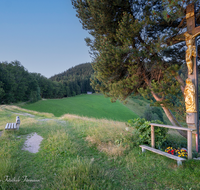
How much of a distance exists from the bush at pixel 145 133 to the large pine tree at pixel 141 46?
1590 millimetres

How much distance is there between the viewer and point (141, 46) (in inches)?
242

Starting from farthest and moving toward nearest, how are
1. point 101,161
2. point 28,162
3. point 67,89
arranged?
point 67,89 < point 101,161 < point 28,162

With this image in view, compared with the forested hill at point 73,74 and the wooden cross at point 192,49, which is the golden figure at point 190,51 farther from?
the forested hill at point 73,74

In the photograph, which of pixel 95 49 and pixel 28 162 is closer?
pixel 28 162

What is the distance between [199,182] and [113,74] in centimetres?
537

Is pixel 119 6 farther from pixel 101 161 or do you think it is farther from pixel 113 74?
pixel 101 161

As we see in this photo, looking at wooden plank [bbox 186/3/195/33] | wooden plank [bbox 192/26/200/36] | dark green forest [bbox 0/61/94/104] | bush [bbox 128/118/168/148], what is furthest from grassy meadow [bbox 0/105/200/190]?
dark green forest [bbox 0/61/94/104]

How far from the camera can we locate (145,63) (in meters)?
6.40

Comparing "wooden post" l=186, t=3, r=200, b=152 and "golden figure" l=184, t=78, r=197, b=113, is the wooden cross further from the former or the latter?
"golden figure" l=184, t=78, r=197, b=113

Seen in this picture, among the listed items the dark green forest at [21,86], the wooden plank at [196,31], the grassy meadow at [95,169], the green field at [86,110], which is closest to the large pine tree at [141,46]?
the wooden plank at [196,31]

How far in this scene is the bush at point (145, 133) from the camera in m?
4.57

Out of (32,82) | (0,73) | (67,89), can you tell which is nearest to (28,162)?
(0,73)

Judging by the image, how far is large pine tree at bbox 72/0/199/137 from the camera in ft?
18.1

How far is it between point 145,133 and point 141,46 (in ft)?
13.3
